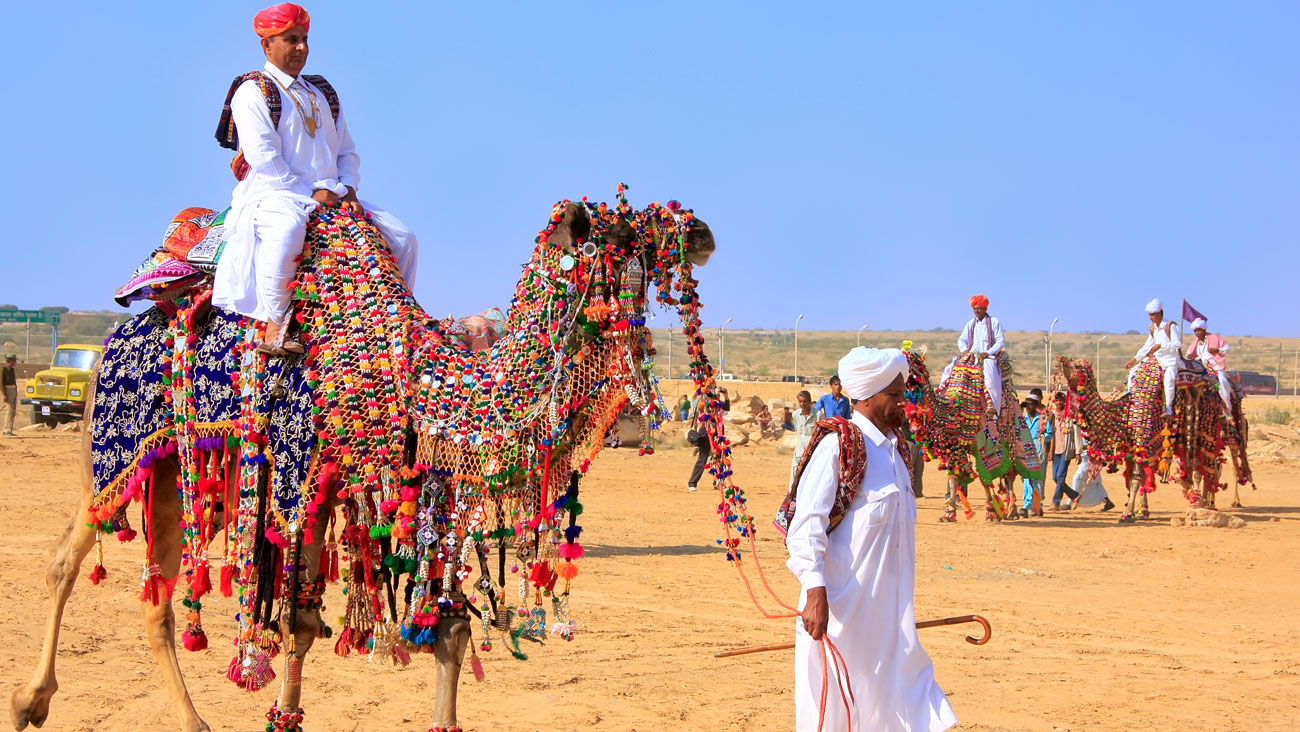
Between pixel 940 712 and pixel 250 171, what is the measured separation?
4048 millimetres

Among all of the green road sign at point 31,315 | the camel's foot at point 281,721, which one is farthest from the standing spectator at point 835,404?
the green road sign at point 31,315

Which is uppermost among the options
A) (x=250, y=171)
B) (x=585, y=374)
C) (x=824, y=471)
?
(x=250, y=171)

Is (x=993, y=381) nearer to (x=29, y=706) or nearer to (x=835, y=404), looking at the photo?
(x=835, y=404)

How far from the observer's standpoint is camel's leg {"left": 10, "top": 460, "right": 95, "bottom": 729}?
6238 mm

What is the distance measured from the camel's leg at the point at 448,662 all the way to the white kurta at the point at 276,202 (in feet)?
5.33

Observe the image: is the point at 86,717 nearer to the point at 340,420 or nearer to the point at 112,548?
the point at 340,420

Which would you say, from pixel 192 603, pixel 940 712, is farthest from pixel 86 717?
pixel 940 712

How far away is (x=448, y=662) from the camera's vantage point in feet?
15.9

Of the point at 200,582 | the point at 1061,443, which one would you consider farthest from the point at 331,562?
the point at 1061,443

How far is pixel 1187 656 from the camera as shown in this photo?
8656 mm

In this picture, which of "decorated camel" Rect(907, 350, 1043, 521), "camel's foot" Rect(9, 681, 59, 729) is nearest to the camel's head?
"decorated camel" Rect(907, 350, 1043, 521)

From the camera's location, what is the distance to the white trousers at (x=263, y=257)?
5367mm

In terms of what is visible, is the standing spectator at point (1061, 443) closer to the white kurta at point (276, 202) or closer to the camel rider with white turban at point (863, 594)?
the camel rider with white turban at point (863, 594)

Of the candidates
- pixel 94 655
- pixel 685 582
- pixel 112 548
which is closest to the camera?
pixel 94 655
